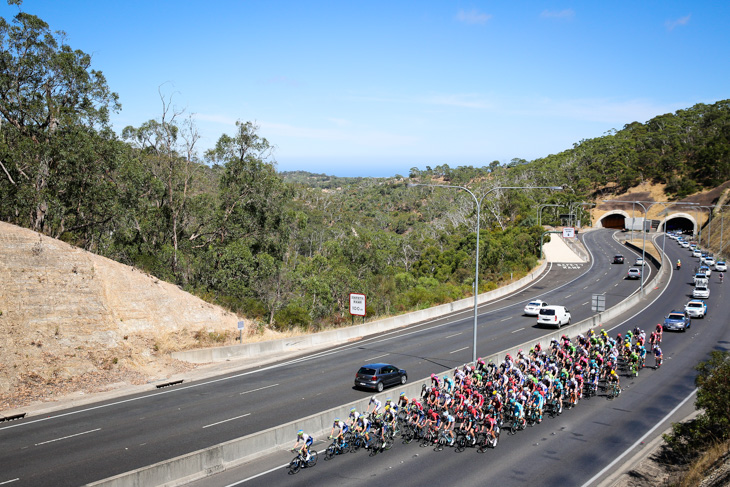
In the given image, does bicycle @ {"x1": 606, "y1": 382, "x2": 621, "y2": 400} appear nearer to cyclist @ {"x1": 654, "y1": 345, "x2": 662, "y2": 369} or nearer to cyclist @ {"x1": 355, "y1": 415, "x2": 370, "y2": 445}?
cyclist @ {"x1": 654, "y1": 345, "x2": 662, "y2": 369}

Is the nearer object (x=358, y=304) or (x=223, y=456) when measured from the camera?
(x=223, y=456)

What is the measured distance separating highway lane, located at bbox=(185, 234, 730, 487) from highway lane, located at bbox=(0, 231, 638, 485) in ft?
10.4

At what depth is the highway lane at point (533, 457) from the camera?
49.0ft

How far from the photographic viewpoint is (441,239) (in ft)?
325

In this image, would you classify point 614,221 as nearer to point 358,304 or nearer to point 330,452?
point 358,304

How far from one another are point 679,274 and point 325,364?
49.7m

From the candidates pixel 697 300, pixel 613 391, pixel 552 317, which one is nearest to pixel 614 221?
pixel 697 300

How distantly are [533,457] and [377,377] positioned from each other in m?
7.97

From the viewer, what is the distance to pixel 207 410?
2092 cm


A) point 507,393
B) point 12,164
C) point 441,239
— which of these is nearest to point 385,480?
point 507,393

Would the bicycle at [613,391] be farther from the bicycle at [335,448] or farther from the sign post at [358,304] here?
the sign post at [358,304]

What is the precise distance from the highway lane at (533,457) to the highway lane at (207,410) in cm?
317

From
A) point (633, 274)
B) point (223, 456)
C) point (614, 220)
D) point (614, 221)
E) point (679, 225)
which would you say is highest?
point (614, 220)

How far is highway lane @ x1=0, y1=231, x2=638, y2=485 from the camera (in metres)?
15.9
